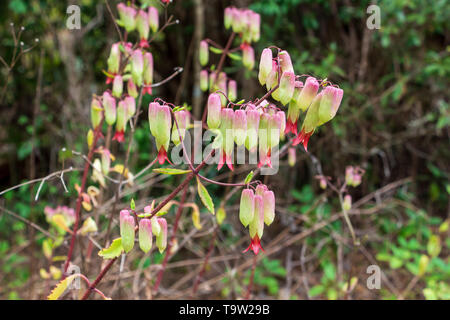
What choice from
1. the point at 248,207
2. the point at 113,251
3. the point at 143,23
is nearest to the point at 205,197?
the point at 248,207

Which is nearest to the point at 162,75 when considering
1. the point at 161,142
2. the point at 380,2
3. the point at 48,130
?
the point at 48,130

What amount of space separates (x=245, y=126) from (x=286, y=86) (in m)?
0.13

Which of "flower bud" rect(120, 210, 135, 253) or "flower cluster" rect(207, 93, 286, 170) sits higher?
"flower cluster" rect(207, 93, 286, 170)

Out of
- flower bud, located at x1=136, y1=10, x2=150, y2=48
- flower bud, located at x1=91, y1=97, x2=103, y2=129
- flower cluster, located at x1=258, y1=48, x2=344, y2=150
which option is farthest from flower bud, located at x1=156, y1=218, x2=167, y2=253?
flower bud, located at x1=136, y1=10, x2=150, y2=48

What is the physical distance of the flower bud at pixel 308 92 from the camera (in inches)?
32.3

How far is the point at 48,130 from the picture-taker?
10.5 ft

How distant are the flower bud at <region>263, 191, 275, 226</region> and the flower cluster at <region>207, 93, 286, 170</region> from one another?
8 cm

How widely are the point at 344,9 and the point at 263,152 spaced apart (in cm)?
251

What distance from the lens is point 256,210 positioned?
85cm

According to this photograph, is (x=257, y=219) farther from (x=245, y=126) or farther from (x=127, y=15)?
(x=127, y=15)

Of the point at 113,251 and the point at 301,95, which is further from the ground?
the point at 301,95

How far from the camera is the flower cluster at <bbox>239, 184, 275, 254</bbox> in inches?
33.0

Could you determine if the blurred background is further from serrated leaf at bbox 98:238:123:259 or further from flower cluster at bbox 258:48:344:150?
flower cluster at bbox 258:48:344:150
